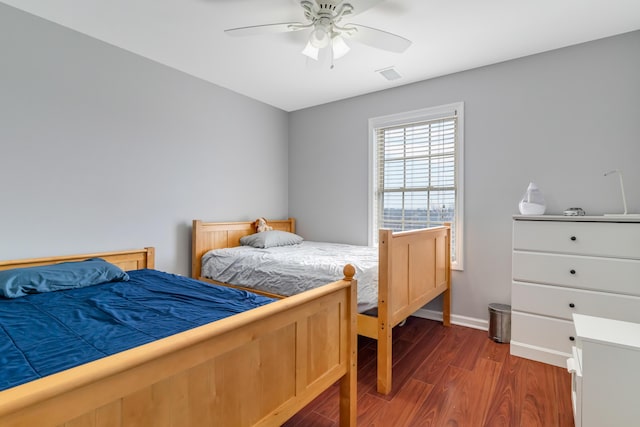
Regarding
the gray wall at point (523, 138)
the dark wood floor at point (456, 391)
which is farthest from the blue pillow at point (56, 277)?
the gray wall at point (523, 138)

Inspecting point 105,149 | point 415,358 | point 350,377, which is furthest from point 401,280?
point 105,149

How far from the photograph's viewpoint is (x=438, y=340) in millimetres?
2652

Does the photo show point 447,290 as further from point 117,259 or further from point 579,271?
point 117,259

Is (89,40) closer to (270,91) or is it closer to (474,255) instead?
(270,91)

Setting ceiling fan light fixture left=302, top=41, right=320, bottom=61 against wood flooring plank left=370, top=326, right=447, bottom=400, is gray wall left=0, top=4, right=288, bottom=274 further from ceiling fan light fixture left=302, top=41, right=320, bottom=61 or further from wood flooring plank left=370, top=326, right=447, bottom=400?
wood flooring plank left=370, top=326, right=447, bottom=400

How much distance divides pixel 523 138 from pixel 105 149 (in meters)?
3.54

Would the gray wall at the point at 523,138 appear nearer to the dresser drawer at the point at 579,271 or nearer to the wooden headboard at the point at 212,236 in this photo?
the dresser drawer at the point at 579,271

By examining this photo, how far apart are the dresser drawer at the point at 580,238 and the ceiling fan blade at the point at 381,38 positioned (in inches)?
61.7

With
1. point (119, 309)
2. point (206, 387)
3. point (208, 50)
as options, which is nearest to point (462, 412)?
point (206, 387)

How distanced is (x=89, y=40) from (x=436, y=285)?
3.50 meters

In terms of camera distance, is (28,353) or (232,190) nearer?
(28,353)

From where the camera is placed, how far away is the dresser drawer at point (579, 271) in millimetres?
1992

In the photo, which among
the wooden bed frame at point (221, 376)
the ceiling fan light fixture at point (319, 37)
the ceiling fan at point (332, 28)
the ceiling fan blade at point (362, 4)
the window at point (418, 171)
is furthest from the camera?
the window at point (418, 171)

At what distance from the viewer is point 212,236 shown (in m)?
3.22
